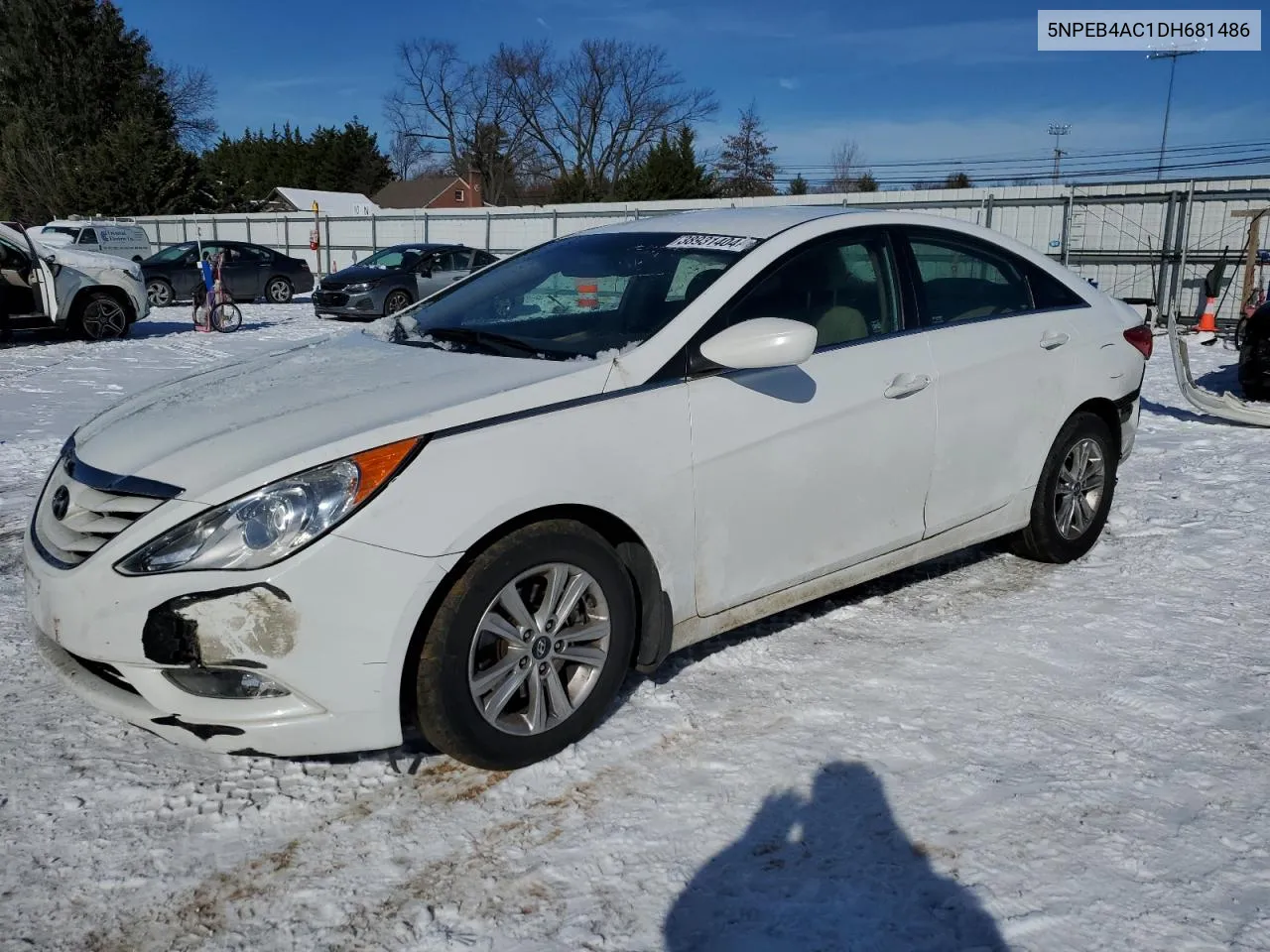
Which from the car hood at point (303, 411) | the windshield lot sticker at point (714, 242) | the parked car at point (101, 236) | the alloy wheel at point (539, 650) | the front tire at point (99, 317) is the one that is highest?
the parked car at point (101, 236)

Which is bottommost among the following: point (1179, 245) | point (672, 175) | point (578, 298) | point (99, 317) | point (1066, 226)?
point (99, 317)

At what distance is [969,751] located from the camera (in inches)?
125

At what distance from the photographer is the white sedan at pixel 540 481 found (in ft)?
8.64

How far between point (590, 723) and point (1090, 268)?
19.9 meters

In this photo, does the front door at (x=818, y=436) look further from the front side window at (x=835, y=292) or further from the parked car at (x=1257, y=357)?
the parked car at (x=1257, y=357)

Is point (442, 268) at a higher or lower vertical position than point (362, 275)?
higher

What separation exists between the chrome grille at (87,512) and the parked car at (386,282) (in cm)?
1603

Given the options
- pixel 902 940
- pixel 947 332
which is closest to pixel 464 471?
pixel 902 940

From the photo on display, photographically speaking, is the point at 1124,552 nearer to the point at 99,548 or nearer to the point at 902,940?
the point at 902,940

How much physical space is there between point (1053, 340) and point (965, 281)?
0.53 meters

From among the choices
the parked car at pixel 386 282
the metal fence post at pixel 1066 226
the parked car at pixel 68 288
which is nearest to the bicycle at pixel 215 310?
the parked car at pixel 68 288

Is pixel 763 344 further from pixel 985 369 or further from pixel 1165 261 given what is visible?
pixel 1165 261

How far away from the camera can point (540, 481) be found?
2877 millimetres

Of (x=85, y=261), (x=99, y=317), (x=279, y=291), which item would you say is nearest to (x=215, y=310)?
(x=99, y=317)
